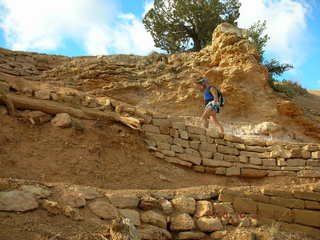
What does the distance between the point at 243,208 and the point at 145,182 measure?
187cm

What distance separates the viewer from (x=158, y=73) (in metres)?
12.7

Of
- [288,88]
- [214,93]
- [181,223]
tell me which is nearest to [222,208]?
[181,223]

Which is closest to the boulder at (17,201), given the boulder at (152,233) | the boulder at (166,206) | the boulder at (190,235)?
the boulder at (152,233)

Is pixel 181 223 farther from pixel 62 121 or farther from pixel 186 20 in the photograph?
pixel 186 20

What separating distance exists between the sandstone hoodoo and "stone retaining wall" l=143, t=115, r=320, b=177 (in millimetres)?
26

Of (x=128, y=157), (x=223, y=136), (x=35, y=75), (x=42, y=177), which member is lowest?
(x=42, y=177)

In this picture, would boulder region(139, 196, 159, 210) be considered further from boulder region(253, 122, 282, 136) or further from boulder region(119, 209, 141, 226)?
boulder region(253, 122, 282, 136)

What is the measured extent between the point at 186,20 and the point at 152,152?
414 inches

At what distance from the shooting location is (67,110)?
841 centimetres

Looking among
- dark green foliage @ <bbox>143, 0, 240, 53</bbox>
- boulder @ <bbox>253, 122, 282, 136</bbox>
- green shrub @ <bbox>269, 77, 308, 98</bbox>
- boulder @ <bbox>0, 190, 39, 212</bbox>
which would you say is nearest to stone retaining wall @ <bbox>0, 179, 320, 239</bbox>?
boulder @ <bbox>0, 190, 39, 212</bbox>

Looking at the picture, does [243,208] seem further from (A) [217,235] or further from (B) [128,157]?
(B) [128,157]

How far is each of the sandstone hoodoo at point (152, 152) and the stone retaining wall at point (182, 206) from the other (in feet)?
0.06

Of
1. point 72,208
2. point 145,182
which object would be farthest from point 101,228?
point 145,182

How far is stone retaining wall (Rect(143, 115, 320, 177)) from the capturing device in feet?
28.9
